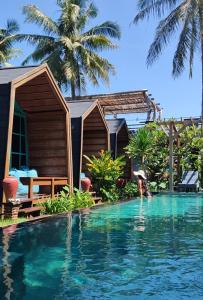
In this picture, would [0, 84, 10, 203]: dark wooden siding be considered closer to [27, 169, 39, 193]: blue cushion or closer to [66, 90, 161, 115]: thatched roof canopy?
[27, 169, 39, 193]: blue cushion

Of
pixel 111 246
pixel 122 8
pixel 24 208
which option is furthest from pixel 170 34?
pixel 111 246

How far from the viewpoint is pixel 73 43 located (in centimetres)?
2886

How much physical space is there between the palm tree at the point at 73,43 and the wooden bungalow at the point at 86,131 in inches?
346

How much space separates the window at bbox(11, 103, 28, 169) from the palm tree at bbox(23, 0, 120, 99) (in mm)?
13058

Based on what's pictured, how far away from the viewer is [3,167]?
10.1m

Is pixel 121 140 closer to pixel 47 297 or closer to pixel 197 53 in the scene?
pixel 197 53

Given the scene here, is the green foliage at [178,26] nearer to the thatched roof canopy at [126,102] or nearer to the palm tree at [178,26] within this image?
the palm tree at [178,26]

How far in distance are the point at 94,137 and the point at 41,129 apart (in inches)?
206

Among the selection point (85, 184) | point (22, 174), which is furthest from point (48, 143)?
point (85, 184)

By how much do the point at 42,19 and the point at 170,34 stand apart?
35.6ft

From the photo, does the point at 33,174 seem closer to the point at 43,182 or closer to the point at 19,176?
the point at 19,176

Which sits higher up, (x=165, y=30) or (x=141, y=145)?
(x=165, y=30)

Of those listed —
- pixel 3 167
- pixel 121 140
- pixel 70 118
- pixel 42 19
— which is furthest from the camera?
pixel 42 19

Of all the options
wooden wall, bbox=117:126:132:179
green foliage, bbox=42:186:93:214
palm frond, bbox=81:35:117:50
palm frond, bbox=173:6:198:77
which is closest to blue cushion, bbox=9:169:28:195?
green foliage, bbox=42:186:93:214
